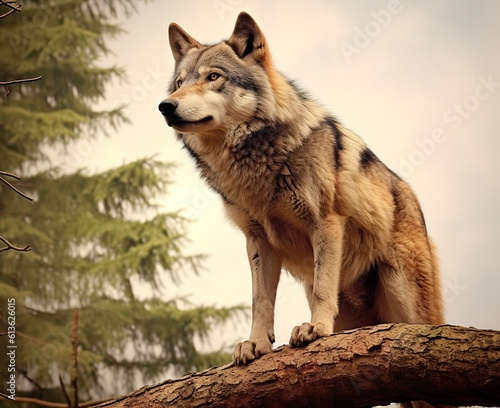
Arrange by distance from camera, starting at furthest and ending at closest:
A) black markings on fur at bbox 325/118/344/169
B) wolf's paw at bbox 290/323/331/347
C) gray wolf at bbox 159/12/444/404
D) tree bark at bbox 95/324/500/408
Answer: black markings on fur at bbox 325/118/344/169 < gray wolf at bbox 159/12/444/404 < wolf's paw at bbox 290/323/331/347 < tree bark at bbox 95/324/500/408

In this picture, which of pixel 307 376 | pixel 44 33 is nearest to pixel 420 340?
pixel 307 376

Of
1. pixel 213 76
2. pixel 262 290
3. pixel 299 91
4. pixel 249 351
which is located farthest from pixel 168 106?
pixel 249 351

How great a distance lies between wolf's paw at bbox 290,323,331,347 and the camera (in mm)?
2996

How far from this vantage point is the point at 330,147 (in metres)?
3.69

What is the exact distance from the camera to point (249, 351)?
3.14m

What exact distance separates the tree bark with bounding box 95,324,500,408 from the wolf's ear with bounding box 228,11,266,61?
1.76 m

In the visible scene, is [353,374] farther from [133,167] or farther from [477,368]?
[133,167]

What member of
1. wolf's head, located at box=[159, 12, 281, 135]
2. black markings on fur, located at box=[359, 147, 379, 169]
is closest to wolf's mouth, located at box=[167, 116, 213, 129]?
wolf's head, located at box=[159, 12, 281, 135]

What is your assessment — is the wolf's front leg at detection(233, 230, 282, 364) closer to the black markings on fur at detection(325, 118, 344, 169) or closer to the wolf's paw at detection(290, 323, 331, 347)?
the wolf's paw at detection(290, 323, 331, 347)

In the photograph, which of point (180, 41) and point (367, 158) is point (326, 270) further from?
point (180, 41)

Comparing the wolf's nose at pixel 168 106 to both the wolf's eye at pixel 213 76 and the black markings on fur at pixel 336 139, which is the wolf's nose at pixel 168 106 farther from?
the black markings on fur at pixel 336 139

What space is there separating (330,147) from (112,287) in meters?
7.56

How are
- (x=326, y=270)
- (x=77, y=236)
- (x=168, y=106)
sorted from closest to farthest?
1. (x=168, y=106)
2. (x=326, y=270)
3. (x=77, y=236)

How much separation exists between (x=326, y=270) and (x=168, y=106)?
1233 millimetres
